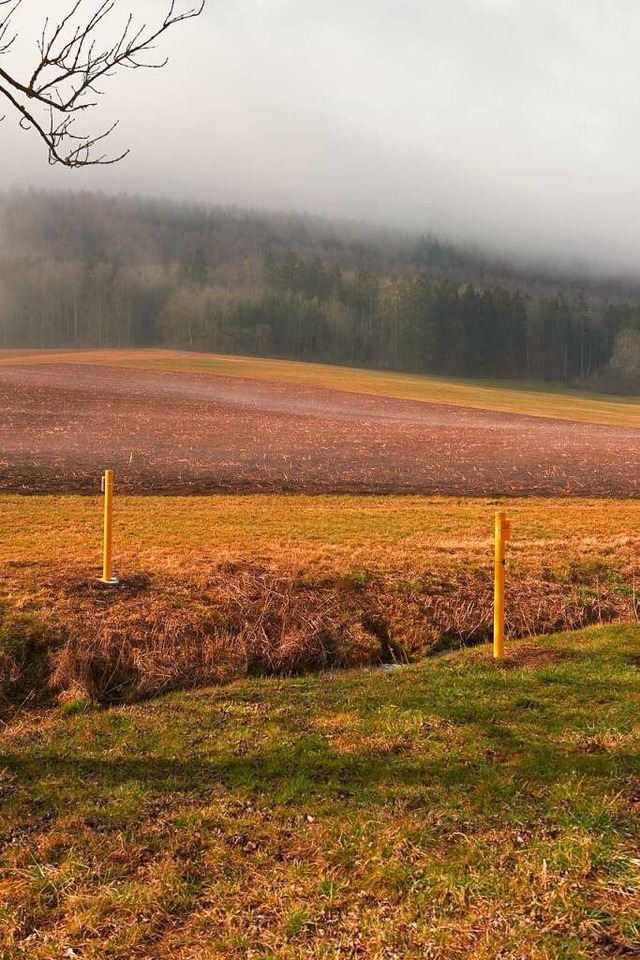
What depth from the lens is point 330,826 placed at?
18.5 feet

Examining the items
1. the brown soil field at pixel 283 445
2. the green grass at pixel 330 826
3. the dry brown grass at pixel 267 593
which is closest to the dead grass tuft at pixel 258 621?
the dry brown grass at pixel 267 593

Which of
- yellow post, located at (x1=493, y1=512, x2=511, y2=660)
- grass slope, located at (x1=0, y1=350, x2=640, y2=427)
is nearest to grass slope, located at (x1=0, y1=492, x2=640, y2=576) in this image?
yellow post, located at (x1=493, y1=512, x2=511, y2=660)

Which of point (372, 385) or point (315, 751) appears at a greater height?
point (372, 385)

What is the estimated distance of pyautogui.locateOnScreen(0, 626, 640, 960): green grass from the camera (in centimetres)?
449

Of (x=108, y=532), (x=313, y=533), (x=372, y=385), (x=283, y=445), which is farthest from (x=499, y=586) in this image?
(x=372, y=385)

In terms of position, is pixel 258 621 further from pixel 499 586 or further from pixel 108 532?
pixel 499 586

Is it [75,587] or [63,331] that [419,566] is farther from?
[63,331]

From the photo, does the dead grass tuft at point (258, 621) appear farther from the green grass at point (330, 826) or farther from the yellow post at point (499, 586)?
the green grass at point (330, 826)

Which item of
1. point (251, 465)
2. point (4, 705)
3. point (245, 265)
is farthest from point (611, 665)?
point (245, 265)

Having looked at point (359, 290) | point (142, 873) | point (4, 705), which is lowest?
point (4, 705)

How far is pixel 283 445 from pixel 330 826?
32233 millimetres

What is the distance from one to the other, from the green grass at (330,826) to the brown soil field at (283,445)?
17.0 meters

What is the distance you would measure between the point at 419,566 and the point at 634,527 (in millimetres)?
7803

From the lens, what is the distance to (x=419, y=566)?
46.1 feet
